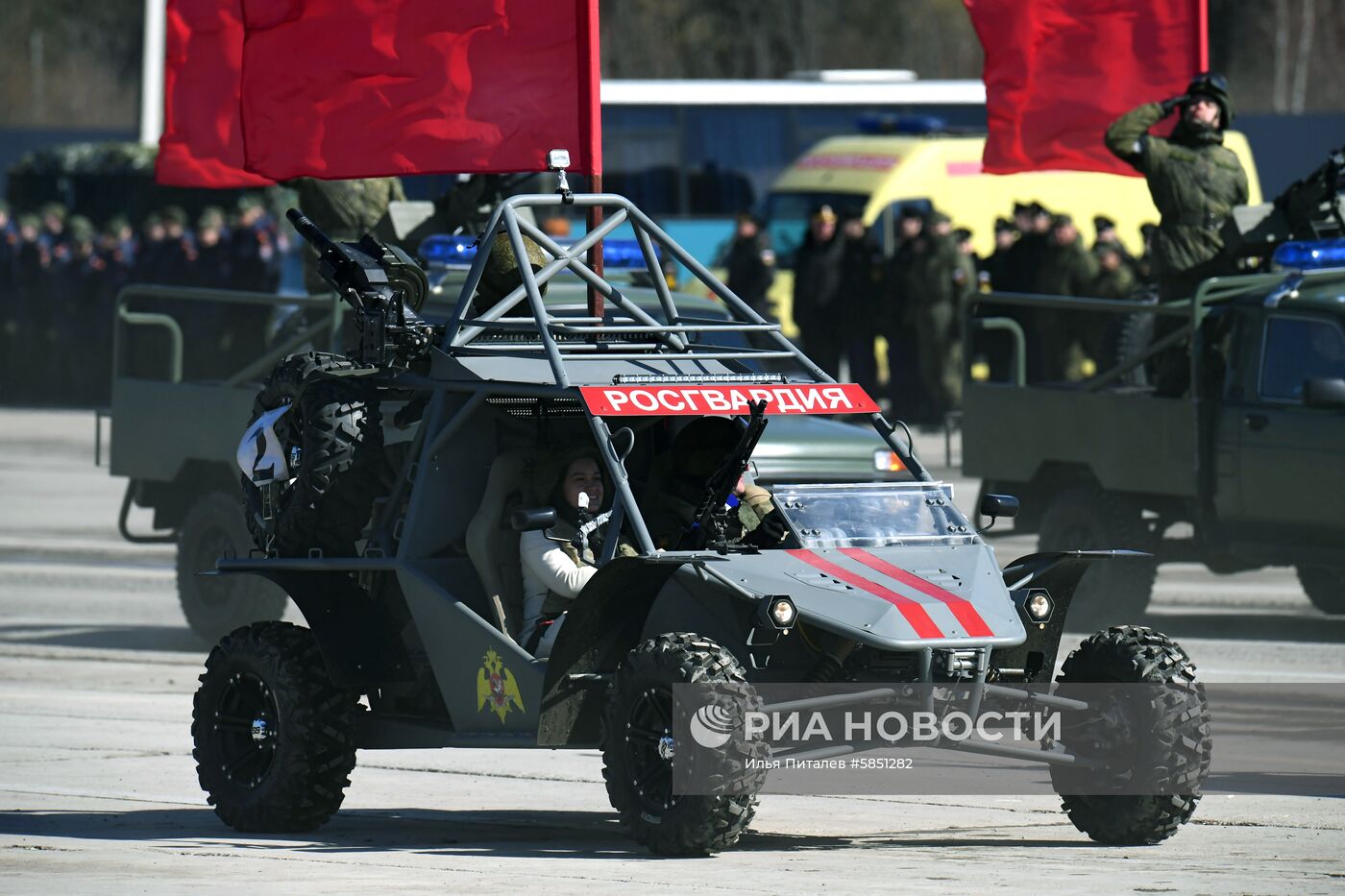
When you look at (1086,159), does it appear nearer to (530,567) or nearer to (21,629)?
(21,629)

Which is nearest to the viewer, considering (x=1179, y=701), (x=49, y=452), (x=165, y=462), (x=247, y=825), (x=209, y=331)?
(x=1179, y=701)

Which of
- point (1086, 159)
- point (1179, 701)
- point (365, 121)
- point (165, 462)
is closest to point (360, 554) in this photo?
point (1179, 701)

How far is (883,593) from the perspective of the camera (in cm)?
928

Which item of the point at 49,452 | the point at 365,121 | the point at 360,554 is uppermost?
the point at 365,121

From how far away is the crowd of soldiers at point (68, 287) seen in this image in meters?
33.7

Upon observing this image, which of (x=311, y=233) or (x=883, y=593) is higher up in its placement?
(x=311, y=233)

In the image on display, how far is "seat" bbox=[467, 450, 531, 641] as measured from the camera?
394 inches

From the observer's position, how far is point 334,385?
10578 mm

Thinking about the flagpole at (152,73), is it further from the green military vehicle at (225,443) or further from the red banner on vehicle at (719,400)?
the red banner on vehicle at (719,400)

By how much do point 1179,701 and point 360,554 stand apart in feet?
9.59

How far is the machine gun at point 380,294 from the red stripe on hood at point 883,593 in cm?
174

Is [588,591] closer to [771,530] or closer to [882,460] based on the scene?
[771,530]

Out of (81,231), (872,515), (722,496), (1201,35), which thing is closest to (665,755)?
(722,496)

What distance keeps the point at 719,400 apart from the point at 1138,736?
1.76 meters
